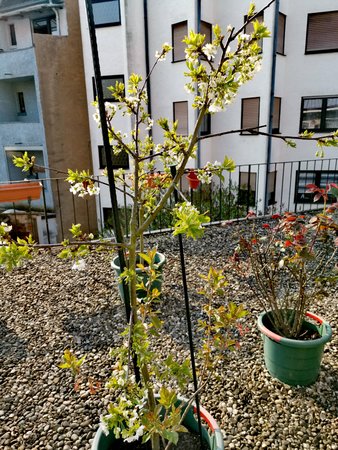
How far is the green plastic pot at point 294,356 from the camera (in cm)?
205

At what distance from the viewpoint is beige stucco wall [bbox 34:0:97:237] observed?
462 inches

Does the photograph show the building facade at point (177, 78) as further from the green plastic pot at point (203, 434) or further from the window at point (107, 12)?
the green plastic pot at point (203, 434)

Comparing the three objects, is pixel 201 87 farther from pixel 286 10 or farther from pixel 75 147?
pixel 75 147

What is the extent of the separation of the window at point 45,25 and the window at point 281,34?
8.06 m

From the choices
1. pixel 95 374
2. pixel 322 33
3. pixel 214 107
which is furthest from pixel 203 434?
pixel 322 33

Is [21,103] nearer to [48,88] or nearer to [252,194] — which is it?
[48,88]

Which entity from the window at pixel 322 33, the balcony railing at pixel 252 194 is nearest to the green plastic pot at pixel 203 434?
the balcony railing at pixel 252 194

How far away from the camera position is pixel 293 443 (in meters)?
1.78

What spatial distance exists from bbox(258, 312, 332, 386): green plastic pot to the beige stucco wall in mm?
10077

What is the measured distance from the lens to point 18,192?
4.48 meters

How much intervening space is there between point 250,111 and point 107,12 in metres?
5.39

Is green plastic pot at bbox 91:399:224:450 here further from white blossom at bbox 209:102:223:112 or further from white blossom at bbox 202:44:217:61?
white blossom at bbox 202:44:217:61

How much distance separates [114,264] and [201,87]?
224cm

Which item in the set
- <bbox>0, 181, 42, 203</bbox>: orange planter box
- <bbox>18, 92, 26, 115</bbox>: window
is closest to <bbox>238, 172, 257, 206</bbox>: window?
<bbox>0, 181, 42, 203</bbox>: orange planter box
